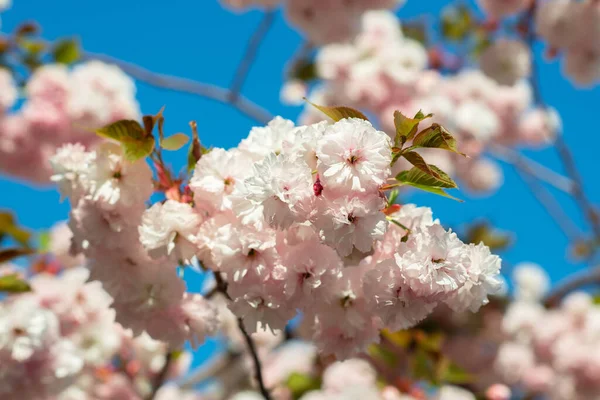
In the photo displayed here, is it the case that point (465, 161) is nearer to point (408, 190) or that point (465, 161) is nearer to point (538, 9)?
point (408, 190)

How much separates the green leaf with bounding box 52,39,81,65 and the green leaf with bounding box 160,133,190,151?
2773mm

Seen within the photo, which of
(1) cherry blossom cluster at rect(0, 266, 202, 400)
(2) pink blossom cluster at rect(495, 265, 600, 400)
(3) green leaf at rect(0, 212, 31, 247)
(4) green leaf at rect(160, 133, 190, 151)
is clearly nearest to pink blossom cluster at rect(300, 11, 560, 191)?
(2) pink blossom cluster at rect(495, 265, 600, 400)

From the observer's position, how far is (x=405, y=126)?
3.23 feet

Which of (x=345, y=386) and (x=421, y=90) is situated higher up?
(x=421, y=90)

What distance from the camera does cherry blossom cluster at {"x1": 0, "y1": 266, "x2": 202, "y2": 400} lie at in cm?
161

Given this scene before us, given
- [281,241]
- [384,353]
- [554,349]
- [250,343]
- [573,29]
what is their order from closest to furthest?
1. [281,241]
2. [250,343]
3. [384,353]
4. [573,29]
5. [554,349]

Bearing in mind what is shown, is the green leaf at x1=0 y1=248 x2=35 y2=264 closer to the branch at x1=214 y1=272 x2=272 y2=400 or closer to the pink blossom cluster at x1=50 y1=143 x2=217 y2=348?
the pink blossom cluster at x1=50 y1=143 x2=217 y2=348

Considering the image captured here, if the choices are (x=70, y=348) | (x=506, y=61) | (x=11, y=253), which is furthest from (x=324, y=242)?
(x=506, y=61)

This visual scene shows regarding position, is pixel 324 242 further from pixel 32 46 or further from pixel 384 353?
pixel 32 46

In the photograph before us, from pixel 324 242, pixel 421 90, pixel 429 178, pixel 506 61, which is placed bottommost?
pixel 324 242

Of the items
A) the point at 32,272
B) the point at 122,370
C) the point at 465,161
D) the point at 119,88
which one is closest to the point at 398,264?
the point at 122,370

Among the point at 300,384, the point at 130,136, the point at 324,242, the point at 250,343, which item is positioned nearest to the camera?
the point at 324,242

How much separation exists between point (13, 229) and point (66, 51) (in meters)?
1.71

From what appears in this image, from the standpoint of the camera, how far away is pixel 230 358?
3979mm
